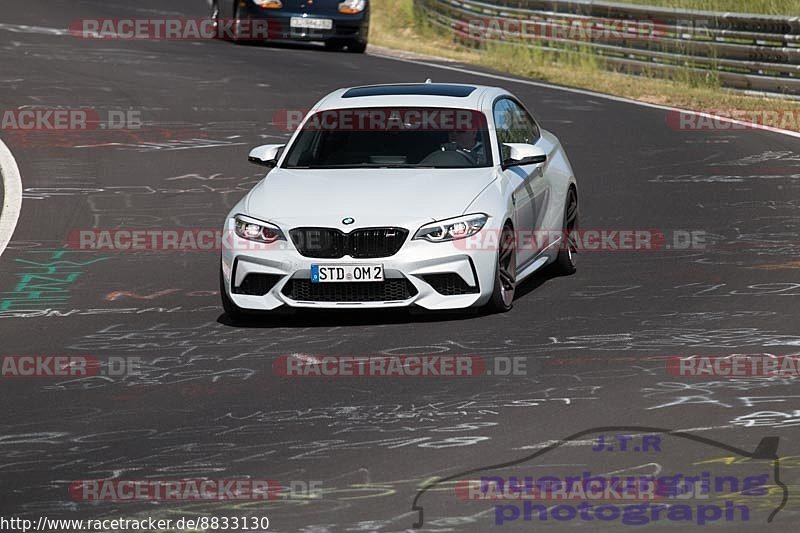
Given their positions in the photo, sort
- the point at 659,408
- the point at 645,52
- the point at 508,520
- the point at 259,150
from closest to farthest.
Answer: the point at 508,520
the point at 659,408
the point at 259,150
the point at 645,52

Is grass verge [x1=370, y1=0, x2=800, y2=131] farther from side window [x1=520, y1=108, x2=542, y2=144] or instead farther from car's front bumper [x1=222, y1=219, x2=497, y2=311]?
car's front bumper [x1=222, y1=219, x2=497, y2=311]

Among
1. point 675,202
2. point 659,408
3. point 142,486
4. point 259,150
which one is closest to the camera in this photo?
point 142,486

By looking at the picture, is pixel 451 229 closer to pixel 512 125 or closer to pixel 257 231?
pixel 257 231

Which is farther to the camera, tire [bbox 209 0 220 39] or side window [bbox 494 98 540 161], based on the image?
tire [bbox 209 0 220 39]

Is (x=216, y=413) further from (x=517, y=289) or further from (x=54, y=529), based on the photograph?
(x=517, y=289)

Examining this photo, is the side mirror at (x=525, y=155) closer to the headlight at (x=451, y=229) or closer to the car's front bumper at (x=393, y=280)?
the headlight at (x=451, y=229)

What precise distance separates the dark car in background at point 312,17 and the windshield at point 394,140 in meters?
16.1

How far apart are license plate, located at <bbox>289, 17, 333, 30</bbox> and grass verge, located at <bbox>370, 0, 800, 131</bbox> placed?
233 centimetres

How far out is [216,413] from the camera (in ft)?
29.0

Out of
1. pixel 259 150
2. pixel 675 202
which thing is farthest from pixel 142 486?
pixel 675 202

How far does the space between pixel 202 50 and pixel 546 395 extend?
2061 centimetres

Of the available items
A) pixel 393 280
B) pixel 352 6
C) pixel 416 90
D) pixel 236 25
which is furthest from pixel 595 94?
pixel 393 280

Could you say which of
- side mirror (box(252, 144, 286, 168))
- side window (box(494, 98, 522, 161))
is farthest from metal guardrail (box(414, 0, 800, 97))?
side mirror (box(252, 144, 286, 168))

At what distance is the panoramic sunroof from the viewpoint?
12.9 meters
